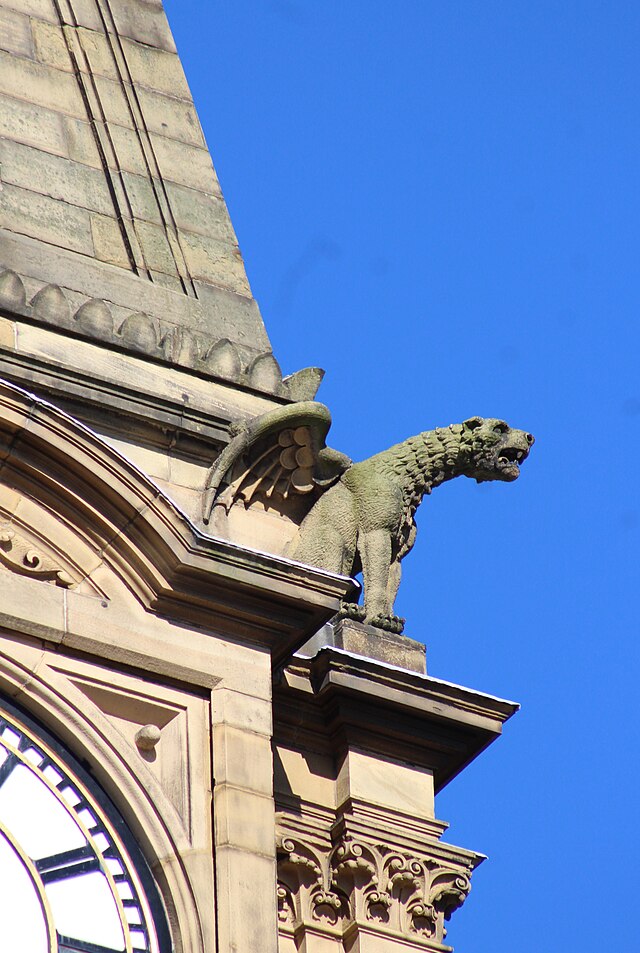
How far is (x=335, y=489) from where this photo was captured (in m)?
18.5

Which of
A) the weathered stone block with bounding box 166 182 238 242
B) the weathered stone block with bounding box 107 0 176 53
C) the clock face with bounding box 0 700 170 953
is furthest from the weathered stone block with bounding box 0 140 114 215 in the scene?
the clock face with bounding box 0 700 170 953

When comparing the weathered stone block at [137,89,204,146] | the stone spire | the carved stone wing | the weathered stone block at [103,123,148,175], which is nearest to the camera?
the carved stone wing

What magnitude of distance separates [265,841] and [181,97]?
261 inches

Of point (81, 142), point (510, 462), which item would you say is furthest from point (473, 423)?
point (81, 142)

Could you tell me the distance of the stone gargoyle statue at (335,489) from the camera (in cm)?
1808

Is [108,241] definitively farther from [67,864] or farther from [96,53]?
[67,864]

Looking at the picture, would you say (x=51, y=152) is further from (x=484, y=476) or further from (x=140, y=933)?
(x=140, y=933)

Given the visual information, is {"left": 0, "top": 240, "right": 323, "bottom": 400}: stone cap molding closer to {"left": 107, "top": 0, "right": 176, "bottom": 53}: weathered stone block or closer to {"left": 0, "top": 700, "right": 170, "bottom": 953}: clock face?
{"left": 107, "top": 0, "right": 176, "bottom": 53}: weathered stone block

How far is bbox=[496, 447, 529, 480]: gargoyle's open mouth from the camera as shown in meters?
19.2

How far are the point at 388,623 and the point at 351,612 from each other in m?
0.22

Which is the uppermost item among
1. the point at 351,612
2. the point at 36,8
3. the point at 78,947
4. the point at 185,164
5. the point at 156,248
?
the point at 36,8

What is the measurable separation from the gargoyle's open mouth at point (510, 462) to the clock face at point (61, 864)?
13.7 feet

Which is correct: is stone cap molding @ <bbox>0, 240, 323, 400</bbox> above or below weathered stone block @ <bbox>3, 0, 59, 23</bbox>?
below

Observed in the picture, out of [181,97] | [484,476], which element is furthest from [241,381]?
[181,97]
